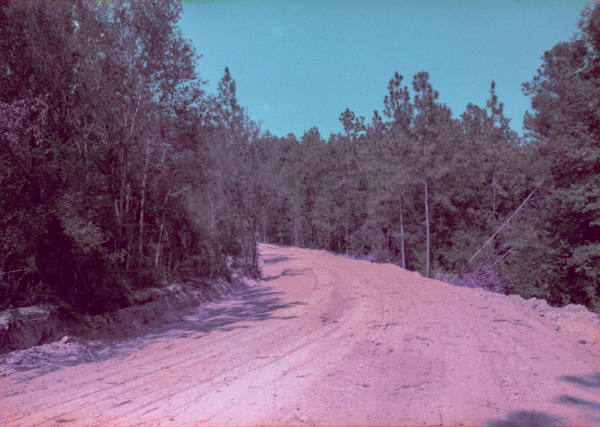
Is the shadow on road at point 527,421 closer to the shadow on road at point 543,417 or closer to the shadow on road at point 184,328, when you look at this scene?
the shadow on road at point 543,417

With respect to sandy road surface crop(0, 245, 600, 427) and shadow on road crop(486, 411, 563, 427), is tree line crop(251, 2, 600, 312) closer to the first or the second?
sandy road surface crop(0, 245, 600, 427)

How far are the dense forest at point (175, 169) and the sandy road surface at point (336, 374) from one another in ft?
7.82

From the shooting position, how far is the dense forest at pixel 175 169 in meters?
Result: 6.07

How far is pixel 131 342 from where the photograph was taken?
6180 mm

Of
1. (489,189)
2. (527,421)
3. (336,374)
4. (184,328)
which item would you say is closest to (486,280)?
(489,189)

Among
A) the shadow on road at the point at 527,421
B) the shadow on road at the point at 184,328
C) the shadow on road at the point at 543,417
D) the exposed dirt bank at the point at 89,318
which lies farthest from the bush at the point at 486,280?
the shadow on road at the point at 527,421

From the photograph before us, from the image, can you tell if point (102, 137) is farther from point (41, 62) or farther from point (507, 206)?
point (507, 206)

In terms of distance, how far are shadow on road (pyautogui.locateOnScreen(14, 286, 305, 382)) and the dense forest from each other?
1.12m

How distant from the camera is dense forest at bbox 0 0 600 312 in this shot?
19.9 feet

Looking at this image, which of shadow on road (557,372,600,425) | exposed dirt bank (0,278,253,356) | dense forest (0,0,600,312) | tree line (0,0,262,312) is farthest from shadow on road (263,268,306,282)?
shadow on road (557,372,600,425)

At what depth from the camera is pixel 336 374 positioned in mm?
4504

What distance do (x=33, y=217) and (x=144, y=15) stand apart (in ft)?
21.1

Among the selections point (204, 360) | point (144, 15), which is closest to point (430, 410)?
point (204, 360)

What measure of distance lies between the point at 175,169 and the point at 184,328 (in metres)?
5.13
